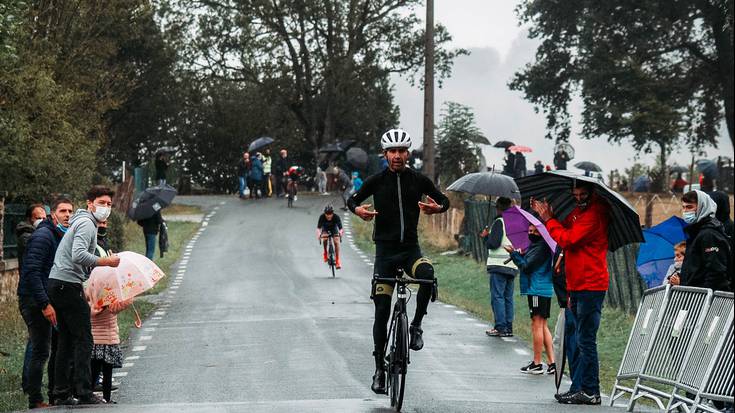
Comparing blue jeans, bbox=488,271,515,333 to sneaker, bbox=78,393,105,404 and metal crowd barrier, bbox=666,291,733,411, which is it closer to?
sneaker, bbox=78,393,105,404

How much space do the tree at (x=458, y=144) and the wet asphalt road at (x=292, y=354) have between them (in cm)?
1691

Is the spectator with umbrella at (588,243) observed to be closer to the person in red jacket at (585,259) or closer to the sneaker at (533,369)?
the person in red jacket at (585,259)

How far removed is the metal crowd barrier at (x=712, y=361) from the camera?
10.5 m

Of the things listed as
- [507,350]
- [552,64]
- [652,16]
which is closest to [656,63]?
[652,16]

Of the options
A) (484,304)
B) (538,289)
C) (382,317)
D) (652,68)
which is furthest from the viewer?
(652,68)

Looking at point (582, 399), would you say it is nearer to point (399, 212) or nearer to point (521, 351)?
point (399, 212)

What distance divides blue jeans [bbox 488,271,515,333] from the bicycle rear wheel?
768cm

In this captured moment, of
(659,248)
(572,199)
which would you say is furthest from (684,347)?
(659,248)

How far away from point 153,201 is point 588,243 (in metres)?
18.1

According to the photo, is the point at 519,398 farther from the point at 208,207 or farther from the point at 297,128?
the point at 297,128

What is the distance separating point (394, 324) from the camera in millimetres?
11844

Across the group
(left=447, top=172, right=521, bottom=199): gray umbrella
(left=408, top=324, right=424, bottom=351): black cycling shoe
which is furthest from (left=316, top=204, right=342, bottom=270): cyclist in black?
(left=408, top=324, right=424, bottom=351): black cycling shoe

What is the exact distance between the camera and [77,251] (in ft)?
39.9

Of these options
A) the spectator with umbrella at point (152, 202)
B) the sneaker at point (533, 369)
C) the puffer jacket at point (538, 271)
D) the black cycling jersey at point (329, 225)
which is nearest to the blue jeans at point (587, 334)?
the sneaker at point (533, 369)
